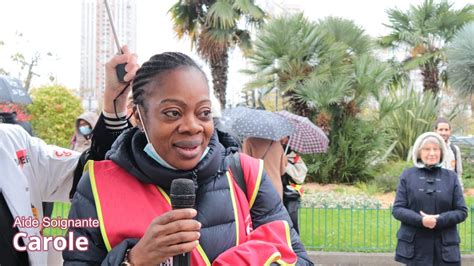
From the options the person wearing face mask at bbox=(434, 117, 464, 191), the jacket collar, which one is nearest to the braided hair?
the jacket collar

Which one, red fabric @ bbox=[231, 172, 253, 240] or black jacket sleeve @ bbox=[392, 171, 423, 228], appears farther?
black jacket sleeve @ bbox=[392, 171, 423, 228]

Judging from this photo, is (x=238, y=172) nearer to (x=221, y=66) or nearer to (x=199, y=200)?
(x=199, y=200)

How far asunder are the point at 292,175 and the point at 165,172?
15.3 feet

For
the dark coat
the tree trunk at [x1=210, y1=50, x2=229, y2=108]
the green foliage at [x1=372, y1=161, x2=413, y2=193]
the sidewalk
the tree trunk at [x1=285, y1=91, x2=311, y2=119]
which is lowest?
the sidewalk

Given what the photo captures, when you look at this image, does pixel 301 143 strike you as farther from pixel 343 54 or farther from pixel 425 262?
pixel 343 54

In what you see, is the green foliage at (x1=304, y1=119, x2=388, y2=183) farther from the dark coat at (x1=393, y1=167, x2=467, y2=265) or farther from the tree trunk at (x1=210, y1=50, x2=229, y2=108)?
the dark coat at (x1=393, y1=167, x2=467, y2=265)

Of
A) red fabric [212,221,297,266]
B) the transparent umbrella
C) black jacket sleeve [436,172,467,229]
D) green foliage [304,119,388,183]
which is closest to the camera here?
red fabric [212,221,297,266]

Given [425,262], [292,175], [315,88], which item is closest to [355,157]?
[315,88]

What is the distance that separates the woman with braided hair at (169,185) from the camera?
156 cm

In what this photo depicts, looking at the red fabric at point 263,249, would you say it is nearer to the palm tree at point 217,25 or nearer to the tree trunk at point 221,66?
the palm tree at point 217,25

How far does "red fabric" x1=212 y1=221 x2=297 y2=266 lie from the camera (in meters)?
1.55

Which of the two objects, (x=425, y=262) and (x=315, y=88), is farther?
(x=315, y=88)

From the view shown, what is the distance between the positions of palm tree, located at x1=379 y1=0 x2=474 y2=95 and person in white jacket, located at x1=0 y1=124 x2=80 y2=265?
1742cm

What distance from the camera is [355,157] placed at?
14.4m
